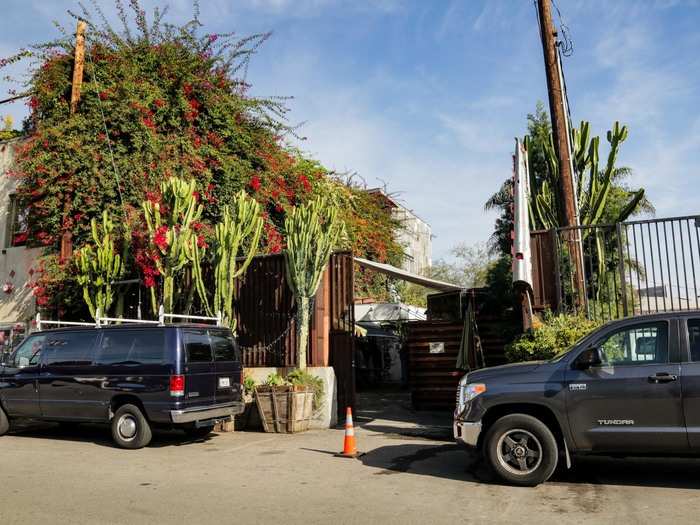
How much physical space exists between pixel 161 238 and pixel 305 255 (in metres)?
2.97

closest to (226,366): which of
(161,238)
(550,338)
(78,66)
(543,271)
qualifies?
A: (161,238)

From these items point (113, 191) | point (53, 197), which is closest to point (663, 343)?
point (113, 191)

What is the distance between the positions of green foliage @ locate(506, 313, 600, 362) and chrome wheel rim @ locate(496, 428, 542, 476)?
10.0 feet

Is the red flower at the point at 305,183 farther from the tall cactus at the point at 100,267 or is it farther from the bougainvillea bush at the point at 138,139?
the tall cactus at the point at 100,267

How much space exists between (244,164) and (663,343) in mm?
13076

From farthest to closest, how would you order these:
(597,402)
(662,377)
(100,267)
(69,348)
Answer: (100,267) < (69,348) < (597,402) < (662,377)

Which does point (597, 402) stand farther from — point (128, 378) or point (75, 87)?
point (75, 87)

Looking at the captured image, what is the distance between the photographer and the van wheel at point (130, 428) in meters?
9.47

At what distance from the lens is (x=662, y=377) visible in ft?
20.3

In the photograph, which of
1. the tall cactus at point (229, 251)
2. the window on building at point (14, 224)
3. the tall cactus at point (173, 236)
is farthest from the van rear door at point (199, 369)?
the window on building at point (14, 224)

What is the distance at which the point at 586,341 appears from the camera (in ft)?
22.0

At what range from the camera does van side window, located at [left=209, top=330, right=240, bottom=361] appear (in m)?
10.2

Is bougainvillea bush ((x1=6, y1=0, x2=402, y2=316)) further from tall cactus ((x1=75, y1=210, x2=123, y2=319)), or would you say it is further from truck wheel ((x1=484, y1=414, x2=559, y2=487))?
truck wheel ((x1=484, y1=414, x2=559, y2=487))

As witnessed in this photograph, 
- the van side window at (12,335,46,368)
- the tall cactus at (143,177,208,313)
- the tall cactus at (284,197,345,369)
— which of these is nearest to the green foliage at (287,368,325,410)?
the tall cactus at (284,197,345,369)
